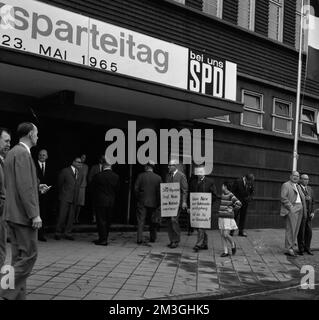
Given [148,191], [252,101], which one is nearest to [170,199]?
[148,191]

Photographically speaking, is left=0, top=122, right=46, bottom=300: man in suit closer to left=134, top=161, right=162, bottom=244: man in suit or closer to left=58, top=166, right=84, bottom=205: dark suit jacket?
left=58, top=166, right=84, bottom=205: dark suit jacket

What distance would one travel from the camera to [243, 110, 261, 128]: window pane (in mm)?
16964

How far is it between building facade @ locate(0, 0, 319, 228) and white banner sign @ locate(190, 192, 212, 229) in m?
2.18

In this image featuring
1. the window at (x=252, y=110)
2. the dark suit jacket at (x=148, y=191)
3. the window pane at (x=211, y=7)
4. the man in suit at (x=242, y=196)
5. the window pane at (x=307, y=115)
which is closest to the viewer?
the dark suit jacket at (x=148, y=191)

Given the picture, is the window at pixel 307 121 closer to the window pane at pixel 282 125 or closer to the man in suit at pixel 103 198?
the window pane at pixel 282 125

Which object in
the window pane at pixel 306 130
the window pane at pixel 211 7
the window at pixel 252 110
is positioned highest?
the window pane at pixel 211 7

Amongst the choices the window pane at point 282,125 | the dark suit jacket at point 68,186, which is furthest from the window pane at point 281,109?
the dark suit jacket at point 68,186

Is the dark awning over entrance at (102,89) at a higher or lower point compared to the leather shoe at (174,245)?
higher

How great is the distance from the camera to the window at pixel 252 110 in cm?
1691

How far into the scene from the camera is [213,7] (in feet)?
53.1

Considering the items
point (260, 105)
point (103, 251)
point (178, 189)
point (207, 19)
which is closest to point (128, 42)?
point (178, 189)

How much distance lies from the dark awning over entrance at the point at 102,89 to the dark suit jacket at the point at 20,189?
3637mm

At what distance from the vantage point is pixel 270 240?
14.0 meters

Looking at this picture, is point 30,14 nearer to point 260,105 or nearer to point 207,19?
point 207,19
